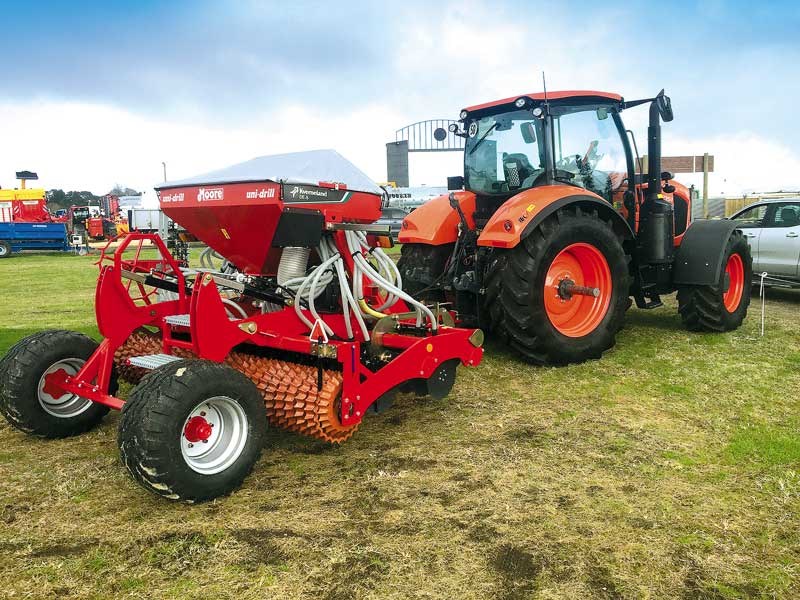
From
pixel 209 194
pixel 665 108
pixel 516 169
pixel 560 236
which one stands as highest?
pixel 665 108

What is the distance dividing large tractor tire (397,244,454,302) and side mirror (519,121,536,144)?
1.14m

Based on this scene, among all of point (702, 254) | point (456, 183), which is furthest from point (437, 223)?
point (702, 254)

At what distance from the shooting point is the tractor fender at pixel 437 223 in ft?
18.6

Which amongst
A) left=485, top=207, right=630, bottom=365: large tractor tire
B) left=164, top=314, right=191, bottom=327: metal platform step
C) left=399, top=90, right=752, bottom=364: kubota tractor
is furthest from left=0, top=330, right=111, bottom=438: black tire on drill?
left=485, top=207, right=630, bottom=365: large tractor tire

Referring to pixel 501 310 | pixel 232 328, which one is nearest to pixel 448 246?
pixel 501 310

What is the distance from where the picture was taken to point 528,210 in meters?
4.88

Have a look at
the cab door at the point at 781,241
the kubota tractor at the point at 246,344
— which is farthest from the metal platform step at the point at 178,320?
the cab door at the point at 781,241

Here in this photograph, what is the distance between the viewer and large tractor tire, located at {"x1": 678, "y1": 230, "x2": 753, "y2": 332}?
6.16 m

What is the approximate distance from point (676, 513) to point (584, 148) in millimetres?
3739

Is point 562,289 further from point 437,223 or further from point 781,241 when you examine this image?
point 781,241

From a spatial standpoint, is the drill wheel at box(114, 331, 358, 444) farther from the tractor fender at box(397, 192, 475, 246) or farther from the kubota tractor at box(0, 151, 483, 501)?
the tractor fender at box(397, 192, 475, 246)

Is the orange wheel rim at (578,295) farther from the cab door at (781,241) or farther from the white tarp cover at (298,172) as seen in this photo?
the cab door at (781,241)

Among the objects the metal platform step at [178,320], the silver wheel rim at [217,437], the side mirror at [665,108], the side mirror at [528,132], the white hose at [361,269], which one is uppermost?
the side mirror at [665,108]

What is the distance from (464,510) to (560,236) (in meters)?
2.81
